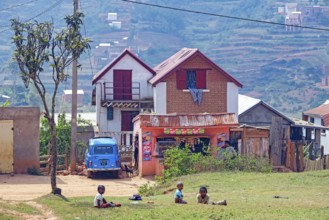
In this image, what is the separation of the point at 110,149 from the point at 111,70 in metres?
17.5

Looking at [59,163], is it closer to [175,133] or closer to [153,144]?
[153,144]

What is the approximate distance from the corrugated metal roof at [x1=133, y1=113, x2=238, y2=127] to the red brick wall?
1316cm

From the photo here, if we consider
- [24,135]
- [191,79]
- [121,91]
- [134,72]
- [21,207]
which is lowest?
[21,207]

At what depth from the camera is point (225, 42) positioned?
16112cm

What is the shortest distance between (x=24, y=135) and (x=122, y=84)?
1971cm

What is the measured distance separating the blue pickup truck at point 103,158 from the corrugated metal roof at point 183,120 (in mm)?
1989

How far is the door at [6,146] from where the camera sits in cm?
3969

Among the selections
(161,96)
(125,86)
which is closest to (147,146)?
(161,96)

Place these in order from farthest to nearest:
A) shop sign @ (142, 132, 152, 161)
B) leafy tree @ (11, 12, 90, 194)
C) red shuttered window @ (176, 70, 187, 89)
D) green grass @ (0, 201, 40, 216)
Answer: red shuttered window @ (176, 70, 187, 89), shop sign @ (142, 132, 152, 161), leafy tree @ (11, 12, 90, 194), green grass @ (0, 201, 40, 216)

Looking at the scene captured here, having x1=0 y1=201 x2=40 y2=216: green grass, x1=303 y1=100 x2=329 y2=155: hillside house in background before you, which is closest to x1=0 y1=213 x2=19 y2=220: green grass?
x1=0 y1=201 x2=40 y2=216: green grass

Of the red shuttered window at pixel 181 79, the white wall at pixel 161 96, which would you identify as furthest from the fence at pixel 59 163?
the red shuttered window at pixel 181 79

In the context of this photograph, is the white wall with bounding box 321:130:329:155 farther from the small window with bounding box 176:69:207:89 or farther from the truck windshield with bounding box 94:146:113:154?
the truck windshield with bounding box 94:146:113:154

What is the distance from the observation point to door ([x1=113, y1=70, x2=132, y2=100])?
2325 inches

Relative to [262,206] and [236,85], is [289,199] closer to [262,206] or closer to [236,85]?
[262,206]
